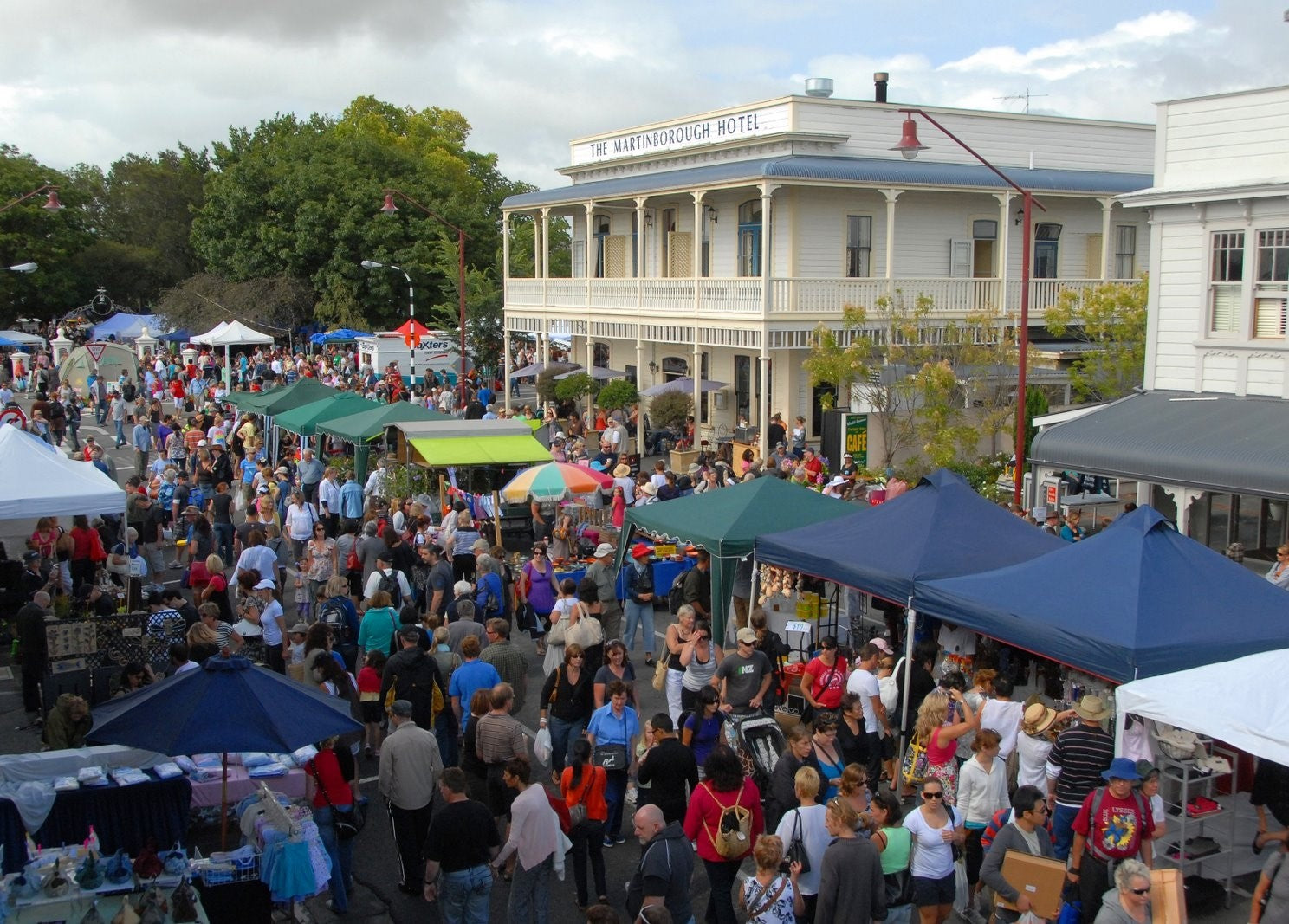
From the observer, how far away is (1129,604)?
8.88 m

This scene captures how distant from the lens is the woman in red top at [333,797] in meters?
7.90

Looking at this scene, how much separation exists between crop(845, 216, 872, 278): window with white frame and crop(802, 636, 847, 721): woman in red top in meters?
19.7

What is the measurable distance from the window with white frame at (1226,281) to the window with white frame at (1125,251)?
14.6 m

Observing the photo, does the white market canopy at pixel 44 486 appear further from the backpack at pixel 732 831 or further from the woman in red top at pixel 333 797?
the backpack at pixel 732 831

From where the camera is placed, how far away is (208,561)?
1311 centimetres

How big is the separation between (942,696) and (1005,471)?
44.0 ft

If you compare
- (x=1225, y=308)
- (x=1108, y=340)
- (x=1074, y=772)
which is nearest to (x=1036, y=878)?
(x=1074, y=772)

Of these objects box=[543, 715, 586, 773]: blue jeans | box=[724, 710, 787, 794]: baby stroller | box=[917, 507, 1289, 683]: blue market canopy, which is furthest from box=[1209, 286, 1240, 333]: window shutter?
box=[543, 715, 586, 773]: blue jeans

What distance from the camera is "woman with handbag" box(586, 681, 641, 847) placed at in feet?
27.5

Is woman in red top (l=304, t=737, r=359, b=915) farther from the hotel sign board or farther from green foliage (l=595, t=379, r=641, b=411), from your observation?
the hotel sign board

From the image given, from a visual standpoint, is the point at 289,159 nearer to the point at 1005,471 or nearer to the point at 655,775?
the point at 1005,471

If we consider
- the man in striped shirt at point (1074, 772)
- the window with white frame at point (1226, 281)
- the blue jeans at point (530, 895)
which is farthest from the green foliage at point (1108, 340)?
the blue jeans at point (530, 895)

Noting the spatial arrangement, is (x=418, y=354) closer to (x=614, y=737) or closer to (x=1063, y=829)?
(x=614, y=737)

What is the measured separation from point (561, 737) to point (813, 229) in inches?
809
